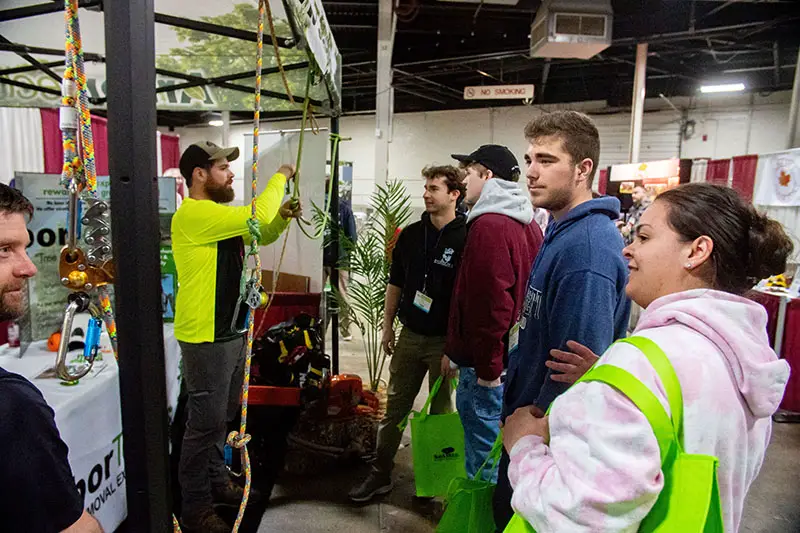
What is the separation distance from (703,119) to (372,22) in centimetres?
738

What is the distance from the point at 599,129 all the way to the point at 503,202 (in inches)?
394

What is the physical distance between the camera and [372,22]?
716 centimetres

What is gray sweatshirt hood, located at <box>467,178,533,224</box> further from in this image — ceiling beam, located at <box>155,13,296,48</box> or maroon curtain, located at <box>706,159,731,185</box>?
maroon curtain, located at <box>706,159,731,185</box>

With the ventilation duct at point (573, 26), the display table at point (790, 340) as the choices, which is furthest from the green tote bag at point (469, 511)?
the ventilation duct at point (573, 26)

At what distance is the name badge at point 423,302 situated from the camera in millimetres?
2668

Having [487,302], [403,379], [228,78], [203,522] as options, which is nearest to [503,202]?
[487,302]

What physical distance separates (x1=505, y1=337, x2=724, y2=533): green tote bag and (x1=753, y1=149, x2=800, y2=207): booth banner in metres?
5.15

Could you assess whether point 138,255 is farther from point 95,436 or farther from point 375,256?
point 375,256

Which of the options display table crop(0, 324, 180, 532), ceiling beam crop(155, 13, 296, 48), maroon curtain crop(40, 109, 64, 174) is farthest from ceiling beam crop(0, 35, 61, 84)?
maroon curtain crop(40, 109, 64, 174)

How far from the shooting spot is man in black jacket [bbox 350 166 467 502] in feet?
8.79

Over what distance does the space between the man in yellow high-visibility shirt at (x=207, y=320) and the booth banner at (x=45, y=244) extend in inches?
19.2

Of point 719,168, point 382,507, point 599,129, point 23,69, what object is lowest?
point 382,507

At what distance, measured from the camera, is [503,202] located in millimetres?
2207

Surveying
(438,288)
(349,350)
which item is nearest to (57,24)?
(438,288)
